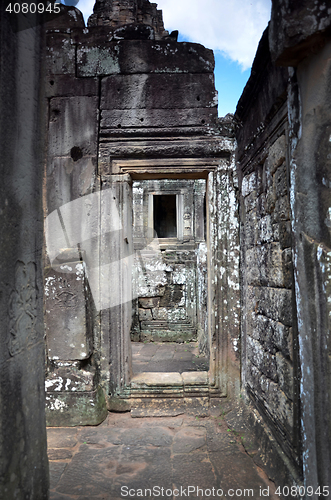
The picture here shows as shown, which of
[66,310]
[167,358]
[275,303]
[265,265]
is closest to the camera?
[275,303]

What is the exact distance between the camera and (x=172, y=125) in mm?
3494

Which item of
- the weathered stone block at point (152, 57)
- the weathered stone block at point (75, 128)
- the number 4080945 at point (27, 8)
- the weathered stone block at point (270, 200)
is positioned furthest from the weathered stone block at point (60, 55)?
the weathered stone block at point (270, 200)

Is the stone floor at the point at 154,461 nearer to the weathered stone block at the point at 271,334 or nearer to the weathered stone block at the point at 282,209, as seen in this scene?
the weathered stone block at the point at 271,334

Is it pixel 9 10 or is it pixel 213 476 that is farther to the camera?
pixel 213 476

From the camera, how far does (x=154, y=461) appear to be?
8.25 ft

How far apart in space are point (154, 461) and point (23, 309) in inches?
75.7

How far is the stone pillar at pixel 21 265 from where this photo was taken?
1.19 m

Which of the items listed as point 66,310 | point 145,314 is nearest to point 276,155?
point 66,310

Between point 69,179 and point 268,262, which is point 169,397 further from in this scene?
point 69,179

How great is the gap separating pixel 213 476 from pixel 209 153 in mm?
2952

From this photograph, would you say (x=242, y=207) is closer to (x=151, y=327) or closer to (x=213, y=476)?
(x=213, y=476)

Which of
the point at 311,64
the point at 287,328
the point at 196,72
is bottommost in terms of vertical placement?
the point at 287,328

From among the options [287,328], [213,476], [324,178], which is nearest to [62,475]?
[213,476]

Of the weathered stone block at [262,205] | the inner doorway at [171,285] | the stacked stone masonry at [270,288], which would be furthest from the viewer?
the inner doorway at [171,285]
